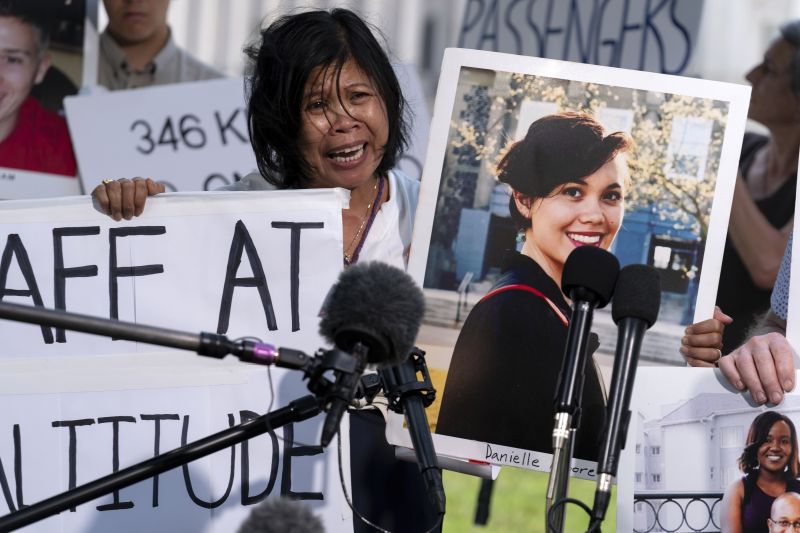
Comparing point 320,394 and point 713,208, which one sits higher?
point 713,208

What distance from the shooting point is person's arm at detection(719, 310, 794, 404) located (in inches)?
73.9

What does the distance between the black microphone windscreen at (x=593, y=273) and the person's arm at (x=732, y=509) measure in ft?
1.71

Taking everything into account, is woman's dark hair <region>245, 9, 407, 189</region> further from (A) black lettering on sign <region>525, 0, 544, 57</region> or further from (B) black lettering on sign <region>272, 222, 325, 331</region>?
(A) black lettering on sign <region>525, 0, 544, 57</region>

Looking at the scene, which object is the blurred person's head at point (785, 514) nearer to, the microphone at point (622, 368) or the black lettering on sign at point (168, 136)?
the microphone at point (622, 368)

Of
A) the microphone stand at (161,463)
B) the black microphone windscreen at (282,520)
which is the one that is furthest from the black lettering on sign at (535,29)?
the black microphone windscreen at (282,520)

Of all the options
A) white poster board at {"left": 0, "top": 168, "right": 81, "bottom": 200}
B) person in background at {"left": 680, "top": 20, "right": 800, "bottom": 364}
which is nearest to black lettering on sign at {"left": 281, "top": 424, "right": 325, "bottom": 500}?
person in background at {"left": 680, "top": 20, "right": 800, "bottom": 364}

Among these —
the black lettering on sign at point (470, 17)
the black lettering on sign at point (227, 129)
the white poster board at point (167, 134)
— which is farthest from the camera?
the black lettering on sign at point (470, 17)

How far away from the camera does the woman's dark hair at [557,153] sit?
2.18 meters

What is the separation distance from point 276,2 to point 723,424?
9.08 ft

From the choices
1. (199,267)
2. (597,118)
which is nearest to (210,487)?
(199,267)

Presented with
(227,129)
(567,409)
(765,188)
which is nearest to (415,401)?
(567,409)

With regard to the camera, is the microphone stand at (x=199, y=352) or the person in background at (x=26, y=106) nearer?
the microphone stand at (x=199, y=352)

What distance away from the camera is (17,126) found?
364 centimetres

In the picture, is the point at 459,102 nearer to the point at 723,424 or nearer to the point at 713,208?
the point at 713,208
